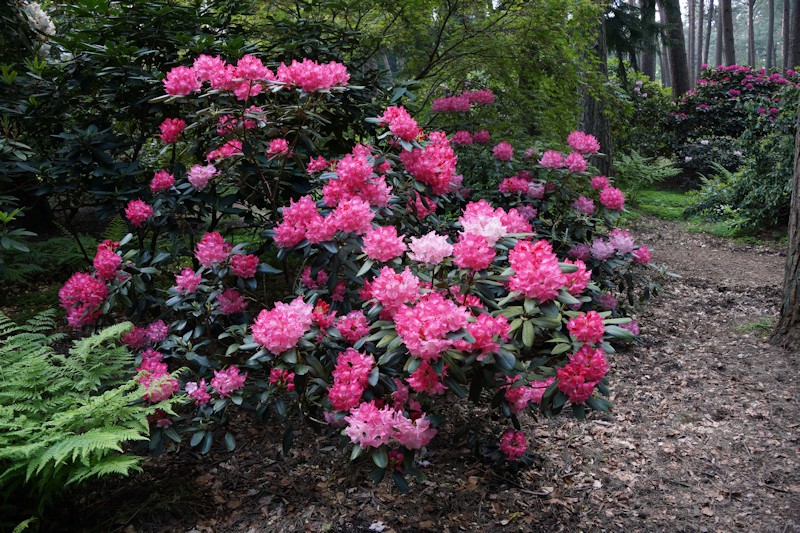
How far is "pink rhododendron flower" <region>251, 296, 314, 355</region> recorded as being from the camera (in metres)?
1.74

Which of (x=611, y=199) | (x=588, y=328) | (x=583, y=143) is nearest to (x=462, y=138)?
(x=583, y=143)

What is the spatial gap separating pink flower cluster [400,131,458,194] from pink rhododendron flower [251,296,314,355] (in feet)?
2.83

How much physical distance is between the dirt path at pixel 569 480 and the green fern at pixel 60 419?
0.35 m

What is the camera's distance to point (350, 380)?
1.75m

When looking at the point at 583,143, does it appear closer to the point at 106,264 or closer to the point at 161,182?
the point at 161,182

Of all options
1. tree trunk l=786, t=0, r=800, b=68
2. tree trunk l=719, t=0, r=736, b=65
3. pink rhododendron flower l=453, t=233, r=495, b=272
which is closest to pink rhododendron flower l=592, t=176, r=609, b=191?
pink rhododendron flower l=453, t=233, r=495, b=272

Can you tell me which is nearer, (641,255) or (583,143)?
(641,255)

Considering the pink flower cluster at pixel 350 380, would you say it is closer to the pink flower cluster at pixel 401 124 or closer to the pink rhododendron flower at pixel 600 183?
the pink flower cluster at pixel 401 124

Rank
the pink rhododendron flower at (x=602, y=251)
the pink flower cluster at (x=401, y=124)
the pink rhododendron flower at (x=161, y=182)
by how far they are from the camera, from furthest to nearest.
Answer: the pink rhododendron flower at (x=602, y=251) → the pink rhododendron flower at (x=161, y=182) → the pink flower cluster at (x=401, y=124)

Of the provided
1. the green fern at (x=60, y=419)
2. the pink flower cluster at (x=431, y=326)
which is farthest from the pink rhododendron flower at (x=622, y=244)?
the green fern at (x=60, y=419)

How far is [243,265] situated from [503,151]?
1959 mm

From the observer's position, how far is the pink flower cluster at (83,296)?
2264 millimetres

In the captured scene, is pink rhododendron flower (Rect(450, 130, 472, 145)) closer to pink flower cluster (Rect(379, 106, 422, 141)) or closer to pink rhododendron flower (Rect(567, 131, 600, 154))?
pink rhododendron flower (Rect(567, 131, 600, 154))

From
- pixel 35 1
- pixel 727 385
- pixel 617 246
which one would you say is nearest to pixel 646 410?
pixel 727 385
